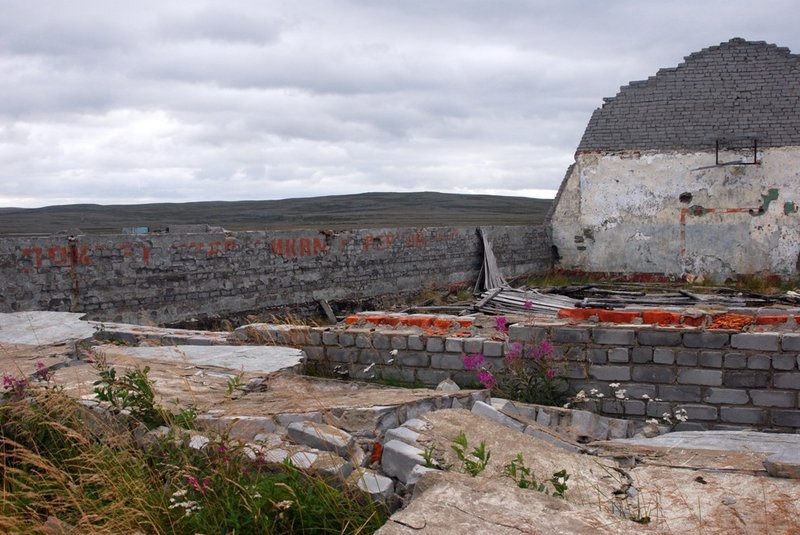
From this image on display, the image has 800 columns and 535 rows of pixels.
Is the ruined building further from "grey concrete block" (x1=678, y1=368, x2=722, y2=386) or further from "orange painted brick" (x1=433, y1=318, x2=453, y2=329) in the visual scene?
"grey concrete block" (x1=678, y1=368, x2=722, y2=386)

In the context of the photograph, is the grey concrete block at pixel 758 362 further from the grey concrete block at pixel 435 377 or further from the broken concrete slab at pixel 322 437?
the broken concrete slab at pixel 322 437

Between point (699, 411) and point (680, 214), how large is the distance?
14850mm

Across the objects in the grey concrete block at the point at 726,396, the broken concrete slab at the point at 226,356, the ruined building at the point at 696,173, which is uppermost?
the ruined building at the point at 696,173

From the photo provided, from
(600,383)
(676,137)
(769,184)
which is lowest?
(600,383)

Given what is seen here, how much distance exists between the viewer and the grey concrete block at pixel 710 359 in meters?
Answer: 6.13

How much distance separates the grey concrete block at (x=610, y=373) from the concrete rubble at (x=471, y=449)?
46 centimetres

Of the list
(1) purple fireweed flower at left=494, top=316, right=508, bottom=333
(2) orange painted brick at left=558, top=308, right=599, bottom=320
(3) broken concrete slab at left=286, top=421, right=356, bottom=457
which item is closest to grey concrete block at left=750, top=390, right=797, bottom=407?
(2) orange painted brick at left=558, top=308, right=599, bottom=320

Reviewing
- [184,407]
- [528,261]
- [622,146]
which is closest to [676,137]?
[622,146]

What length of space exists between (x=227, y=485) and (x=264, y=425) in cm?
80

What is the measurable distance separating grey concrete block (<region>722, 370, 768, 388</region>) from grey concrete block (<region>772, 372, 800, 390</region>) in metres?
0.07

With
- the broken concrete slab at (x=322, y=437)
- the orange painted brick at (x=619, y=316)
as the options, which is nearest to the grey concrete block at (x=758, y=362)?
the orange painted brick at (x=619, y=316)

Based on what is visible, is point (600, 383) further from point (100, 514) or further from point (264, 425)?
point (100, 514)

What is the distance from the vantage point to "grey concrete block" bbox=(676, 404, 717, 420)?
614 centimetres

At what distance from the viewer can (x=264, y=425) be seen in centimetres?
452
